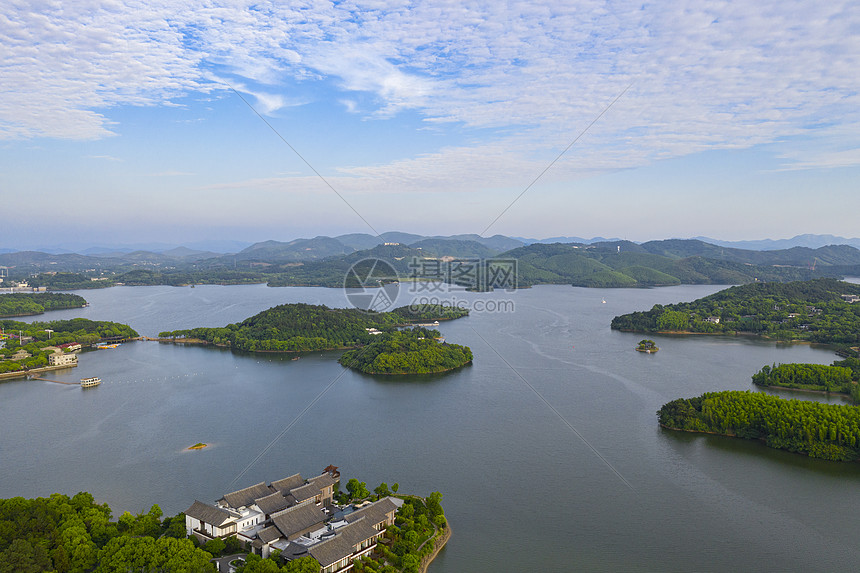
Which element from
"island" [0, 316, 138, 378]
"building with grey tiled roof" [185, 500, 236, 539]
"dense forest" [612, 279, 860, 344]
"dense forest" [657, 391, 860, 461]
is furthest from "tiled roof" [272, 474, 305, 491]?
"dense forest" [612, 279, 860, 344]

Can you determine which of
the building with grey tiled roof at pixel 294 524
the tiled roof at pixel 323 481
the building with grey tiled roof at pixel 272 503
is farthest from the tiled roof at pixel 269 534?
the tiled roof at pixel 323 481

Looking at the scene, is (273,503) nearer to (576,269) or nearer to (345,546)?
(345,546)

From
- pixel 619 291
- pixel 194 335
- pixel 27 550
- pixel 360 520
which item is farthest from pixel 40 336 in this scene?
pixel 619 291

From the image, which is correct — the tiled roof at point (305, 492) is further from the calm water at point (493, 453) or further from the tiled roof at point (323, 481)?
the calm water at point (493, 453)

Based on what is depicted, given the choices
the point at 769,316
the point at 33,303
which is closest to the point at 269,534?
the point at 769,316

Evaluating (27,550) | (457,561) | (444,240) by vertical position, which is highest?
(444,240)

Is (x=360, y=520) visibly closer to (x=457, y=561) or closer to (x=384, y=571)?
(x=384, y=571)

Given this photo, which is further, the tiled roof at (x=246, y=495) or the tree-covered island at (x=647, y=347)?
the tree-covered island at (x=647, y=347)
